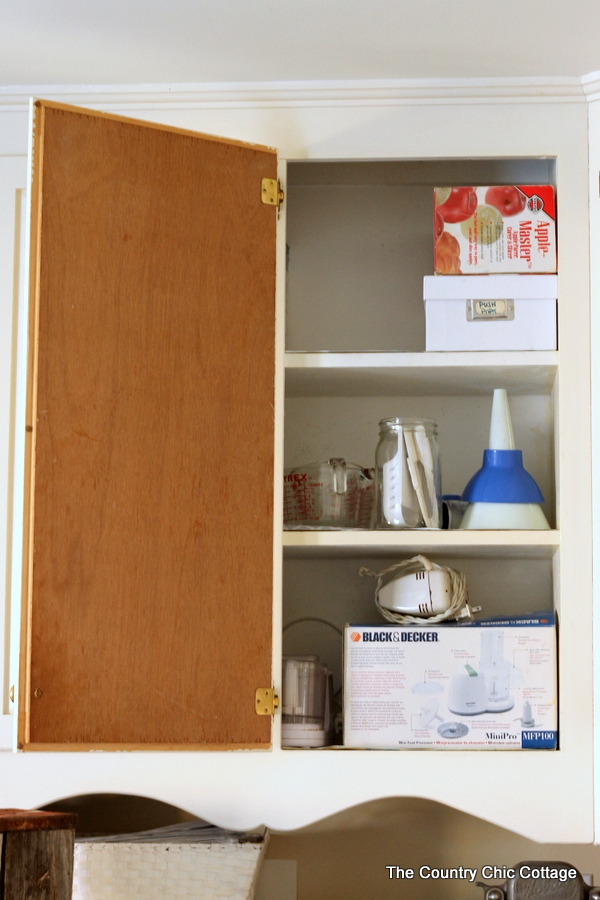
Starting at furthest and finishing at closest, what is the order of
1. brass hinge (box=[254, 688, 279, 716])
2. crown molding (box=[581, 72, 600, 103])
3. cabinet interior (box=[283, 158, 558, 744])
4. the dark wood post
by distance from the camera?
cabinet interior (box=[283, 158, 558, 744]), crown molding (box=[581, 72, 600, 103]), brass hinge (box=[254, 688, 279, 716]), the dark wood post

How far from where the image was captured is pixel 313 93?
1409mm

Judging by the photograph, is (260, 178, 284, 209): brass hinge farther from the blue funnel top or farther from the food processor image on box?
the food processor image on box

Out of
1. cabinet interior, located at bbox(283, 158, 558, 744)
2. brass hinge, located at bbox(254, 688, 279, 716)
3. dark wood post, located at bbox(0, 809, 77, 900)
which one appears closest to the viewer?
dark wood post, located at bbox(0, 809, 77, 900)

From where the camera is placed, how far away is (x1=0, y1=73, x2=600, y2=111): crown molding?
139cm

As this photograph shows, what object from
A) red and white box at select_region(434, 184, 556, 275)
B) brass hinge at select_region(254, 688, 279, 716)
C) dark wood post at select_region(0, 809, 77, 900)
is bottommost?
dark wood post at select_region(0, 809, 77, 900)

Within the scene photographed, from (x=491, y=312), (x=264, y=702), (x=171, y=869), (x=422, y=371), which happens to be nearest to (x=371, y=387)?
(x=422, y=371)

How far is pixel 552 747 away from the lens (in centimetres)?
130

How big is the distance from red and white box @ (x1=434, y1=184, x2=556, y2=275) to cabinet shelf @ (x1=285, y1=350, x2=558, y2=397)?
14 centimetres

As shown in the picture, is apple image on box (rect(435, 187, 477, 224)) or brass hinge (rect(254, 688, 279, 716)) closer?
brass hinge (rect(254, 688, 279, 716))

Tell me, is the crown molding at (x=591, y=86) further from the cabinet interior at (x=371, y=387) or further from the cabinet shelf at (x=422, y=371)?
the cabinet shelf at (x=422, y=371)

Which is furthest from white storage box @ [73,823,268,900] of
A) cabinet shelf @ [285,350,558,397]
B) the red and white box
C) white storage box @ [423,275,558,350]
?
the red and white box

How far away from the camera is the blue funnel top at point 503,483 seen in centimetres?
141

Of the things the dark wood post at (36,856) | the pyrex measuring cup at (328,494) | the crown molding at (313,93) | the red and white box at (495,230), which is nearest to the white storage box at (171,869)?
the dark wood post at (36,856)

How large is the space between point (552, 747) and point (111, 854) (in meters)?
0.70
